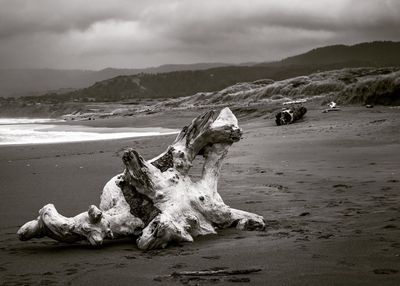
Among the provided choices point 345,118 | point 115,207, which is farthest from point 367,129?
point 115,207

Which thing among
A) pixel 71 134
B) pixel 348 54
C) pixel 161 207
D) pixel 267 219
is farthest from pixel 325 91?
pixel 348 54

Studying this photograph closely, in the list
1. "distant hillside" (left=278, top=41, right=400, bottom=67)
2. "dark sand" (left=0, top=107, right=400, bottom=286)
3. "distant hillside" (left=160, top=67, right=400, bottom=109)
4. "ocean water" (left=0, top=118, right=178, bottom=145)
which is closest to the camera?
"dark sand" (left=0, top=107, right=400, bottom=286)

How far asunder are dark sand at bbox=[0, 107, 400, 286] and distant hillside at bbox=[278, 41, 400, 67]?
139 m

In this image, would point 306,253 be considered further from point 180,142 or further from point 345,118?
point 345,118

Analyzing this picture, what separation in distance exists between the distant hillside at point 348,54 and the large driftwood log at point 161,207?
143702 millimetres

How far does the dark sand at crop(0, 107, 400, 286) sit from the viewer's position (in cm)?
362

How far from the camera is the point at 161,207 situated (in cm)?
495

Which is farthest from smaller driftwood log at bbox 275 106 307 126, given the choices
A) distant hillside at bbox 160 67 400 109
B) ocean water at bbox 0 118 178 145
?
ocean water at bbox 0 118 178 145

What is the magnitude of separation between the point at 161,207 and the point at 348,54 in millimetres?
172824

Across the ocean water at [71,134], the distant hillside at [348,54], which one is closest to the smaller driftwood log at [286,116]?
the ocean water at [71,134]

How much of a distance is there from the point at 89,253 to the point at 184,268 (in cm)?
107

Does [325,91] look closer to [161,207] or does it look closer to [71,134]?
[71,134]

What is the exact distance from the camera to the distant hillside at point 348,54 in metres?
150

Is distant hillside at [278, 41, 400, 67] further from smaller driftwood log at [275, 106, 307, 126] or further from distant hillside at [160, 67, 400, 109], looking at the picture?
smaller driftwood log at [275, 106, 307, 126]
